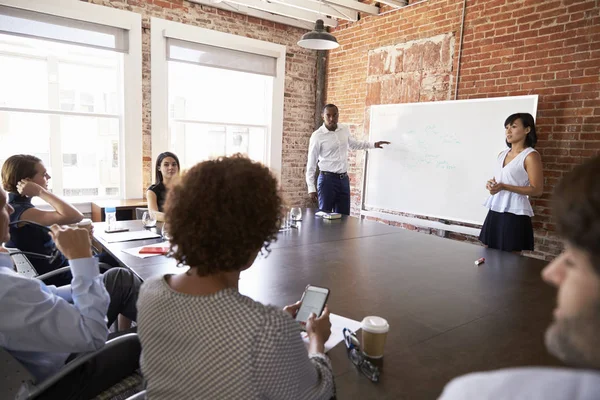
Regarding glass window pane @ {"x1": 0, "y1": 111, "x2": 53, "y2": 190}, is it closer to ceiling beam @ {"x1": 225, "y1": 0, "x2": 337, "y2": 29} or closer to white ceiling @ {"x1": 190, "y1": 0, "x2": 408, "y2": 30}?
white ceiling @ {"x1": 190, "y1": 0, "x2": 408, "y2": 30}

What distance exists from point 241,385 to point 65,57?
14.9 ft

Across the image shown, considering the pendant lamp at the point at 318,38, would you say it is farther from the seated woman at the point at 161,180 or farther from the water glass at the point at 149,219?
the water glass at the point at 149,219

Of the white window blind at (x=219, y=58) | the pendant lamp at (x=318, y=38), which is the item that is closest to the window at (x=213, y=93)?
the white window blind at (x=219, y=58)

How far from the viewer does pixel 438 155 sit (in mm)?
4176

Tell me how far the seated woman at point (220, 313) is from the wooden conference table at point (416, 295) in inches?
9.4

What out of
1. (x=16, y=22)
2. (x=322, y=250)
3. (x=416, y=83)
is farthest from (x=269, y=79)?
(x=322, y=250)

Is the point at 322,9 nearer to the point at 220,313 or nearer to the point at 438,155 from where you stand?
the point at 438,155

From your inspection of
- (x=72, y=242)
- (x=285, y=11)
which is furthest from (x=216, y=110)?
(x=72, y=242)

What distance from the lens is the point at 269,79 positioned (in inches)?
215

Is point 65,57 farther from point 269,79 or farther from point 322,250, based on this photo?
point 322,250

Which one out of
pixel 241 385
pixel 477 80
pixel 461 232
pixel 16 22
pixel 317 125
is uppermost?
pixel 16 22

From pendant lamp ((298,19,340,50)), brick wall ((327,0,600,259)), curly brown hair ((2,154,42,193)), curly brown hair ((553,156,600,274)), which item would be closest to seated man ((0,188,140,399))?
curly brown hair ((2,154,42,193))

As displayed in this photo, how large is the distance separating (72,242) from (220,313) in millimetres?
756

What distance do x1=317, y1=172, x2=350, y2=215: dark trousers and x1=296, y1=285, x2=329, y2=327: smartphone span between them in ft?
10.8
